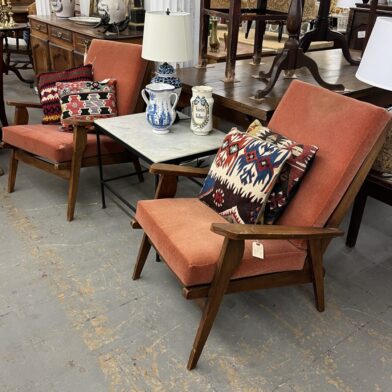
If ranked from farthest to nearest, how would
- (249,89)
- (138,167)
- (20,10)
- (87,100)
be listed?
1. (20,10)
2. (138,167)
3. (87,100)
4. (249,89)

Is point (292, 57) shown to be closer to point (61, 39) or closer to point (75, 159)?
point (75, 159)

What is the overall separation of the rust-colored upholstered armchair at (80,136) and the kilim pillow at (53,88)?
6cm

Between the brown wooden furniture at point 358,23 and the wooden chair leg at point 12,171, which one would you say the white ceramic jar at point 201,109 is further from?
the brown wooden furniture at point 358,23

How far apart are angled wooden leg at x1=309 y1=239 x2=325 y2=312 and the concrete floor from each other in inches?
2.6

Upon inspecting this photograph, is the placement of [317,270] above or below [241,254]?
below

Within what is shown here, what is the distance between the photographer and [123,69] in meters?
2.74

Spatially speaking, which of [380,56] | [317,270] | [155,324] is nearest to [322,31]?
[380,56]

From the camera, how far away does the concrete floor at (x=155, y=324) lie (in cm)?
161

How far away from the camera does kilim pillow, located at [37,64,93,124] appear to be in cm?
275

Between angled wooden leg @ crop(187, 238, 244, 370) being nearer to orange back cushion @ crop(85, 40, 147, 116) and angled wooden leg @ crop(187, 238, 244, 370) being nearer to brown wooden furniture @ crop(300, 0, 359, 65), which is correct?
orange back cushion @ crop(85, 40, 147, 116)

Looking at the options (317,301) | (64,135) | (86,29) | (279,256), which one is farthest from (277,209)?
(86,29)

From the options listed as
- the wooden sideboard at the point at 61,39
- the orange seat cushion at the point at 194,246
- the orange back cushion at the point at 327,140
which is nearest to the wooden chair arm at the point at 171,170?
the orange seat cushion at the point at 194,246

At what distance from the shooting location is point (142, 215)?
6.04ft

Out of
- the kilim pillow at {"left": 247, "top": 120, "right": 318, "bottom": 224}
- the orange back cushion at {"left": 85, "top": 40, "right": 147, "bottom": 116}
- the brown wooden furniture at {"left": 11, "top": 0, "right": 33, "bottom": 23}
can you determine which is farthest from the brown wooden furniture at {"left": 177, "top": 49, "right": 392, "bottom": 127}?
the brown wooden furniture at {"left": 11, "top": 0, "right": 33, "bottom": 23}
